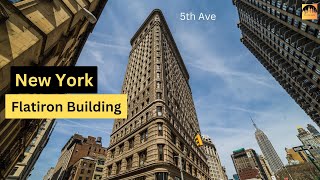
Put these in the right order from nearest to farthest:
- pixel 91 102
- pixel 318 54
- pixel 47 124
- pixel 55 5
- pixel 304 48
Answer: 1. pixel 91 102
2. pixel 55 5
3. pixel 318 54
4. pixel 304 48
5. pixel 47 124

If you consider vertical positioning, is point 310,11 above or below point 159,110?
above

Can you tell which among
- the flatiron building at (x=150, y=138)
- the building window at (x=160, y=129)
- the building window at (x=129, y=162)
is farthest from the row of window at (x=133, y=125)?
the building window at (x=129, y=162)

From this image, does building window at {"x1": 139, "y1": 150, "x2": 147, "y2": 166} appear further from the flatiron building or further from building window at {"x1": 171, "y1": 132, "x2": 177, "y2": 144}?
building window at {"x1": 171, "y1": 132, "x2": 177, "y2": 144}

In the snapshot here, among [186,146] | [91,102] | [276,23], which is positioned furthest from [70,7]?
[276,23]

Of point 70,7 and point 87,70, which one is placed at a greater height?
point 70,7

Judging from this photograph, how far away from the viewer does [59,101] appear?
7391 mm

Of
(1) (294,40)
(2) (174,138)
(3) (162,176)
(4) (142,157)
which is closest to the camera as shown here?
(3) (162,176)

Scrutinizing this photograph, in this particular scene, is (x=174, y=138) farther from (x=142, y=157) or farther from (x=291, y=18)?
(x=291, y=18)

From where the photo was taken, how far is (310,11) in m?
32.2

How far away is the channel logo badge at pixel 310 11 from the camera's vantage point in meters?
31.5

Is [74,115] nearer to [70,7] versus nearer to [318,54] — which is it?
[70,7]

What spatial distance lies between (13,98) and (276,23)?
60120mm

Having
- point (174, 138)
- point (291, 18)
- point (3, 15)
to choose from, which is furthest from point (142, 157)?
point (291, 18)

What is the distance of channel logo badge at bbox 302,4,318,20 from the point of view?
31531 mm
